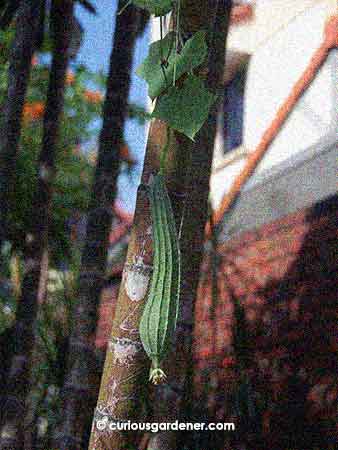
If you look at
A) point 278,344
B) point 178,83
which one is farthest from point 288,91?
point 178,83

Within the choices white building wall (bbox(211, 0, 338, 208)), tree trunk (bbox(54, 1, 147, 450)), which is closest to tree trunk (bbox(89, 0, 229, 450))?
tree trunk (bbox(54, 1, 147, 450))

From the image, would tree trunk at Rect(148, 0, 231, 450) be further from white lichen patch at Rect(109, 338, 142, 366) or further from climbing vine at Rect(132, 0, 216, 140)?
white lichen patch at Rect(109, 338, 142, 366)

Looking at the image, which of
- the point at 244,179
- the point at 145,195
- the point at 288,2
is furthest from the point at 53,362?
the point at 288,2

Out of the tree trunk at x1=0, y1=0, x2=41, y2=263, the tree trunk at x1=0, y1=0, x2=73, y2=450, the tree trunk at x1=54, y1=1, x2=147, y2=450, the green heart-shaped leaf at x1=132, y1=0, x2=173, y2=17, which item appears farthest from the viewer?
the tree trunk at x1=0, y1=0, x2=73, y2=450

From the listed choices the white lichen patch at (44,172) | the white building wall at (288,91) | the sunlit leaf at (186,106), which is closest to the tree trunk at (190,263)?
the sunlit leaf at (186,106)

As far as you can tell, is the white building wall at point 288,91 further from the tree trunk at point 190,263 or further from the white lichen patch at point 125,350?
the white lichen patch at point 125,350

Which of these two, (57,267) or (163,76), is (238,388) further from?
(163,76)
